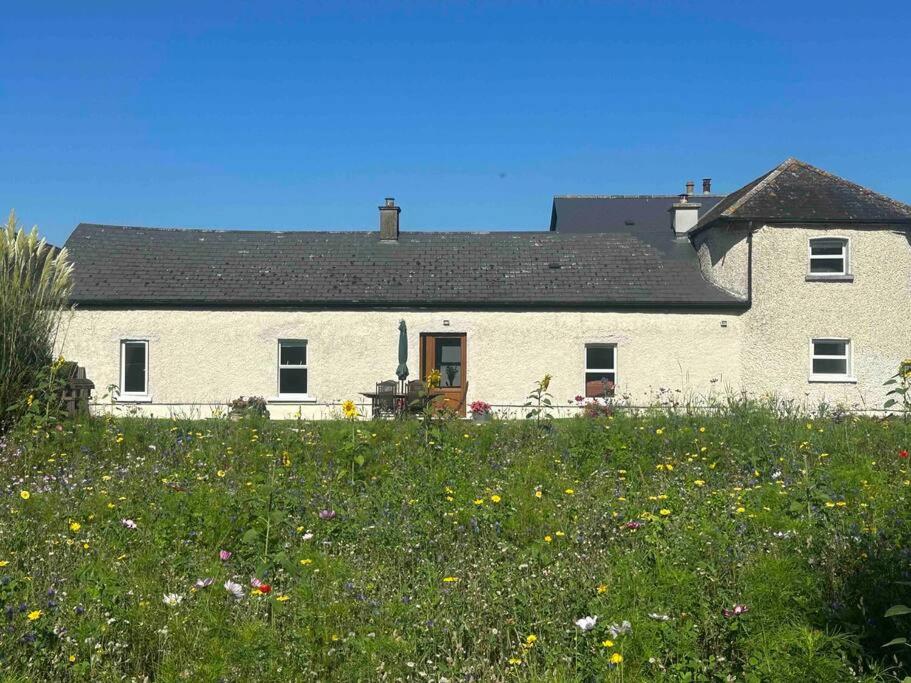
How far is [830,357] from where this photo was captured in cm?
1980

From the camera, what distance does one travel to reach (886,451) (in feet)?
27.8

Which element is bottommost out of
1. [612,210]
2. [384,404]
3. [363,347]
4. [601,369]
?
[384,404]

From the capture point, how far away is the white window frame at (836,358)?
774 inches

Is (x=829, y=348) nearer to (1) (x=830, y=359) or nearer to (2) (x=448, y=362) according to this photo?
(1) (x=830, y=359)

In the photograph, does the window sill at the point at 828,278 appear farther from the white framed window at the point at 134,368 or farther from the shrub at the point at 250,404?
the white framed window at the point at 134,368

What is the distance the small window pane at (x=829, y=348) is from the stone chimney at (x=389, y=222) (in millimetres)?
11436

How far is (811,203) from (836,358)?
388 cm

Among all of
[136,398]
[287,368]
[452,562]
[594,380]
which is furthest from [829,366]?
[452,562]

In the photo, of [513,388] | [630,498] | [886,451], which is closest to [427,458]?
[630,498]

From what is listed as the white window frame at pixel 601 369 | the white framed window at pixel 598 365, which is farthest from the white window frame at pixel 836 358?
the white framed window at pixel 598 365

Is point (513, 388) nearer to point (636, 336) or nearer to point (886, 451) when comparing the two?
point (636, 336)

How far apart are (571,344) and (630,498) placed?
45.0ft

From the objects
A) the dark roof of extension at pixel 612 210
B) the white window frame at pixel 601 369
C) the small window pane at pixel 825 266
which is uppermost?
the dark roof of extension at pixel 612 210

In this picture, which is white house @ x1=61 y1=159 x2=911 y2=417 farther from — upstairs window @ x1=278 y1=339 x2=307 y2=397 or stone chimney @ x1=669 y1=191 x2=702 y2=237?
stone chimney @ x1=669 y1=191 x2=702 y2=237
